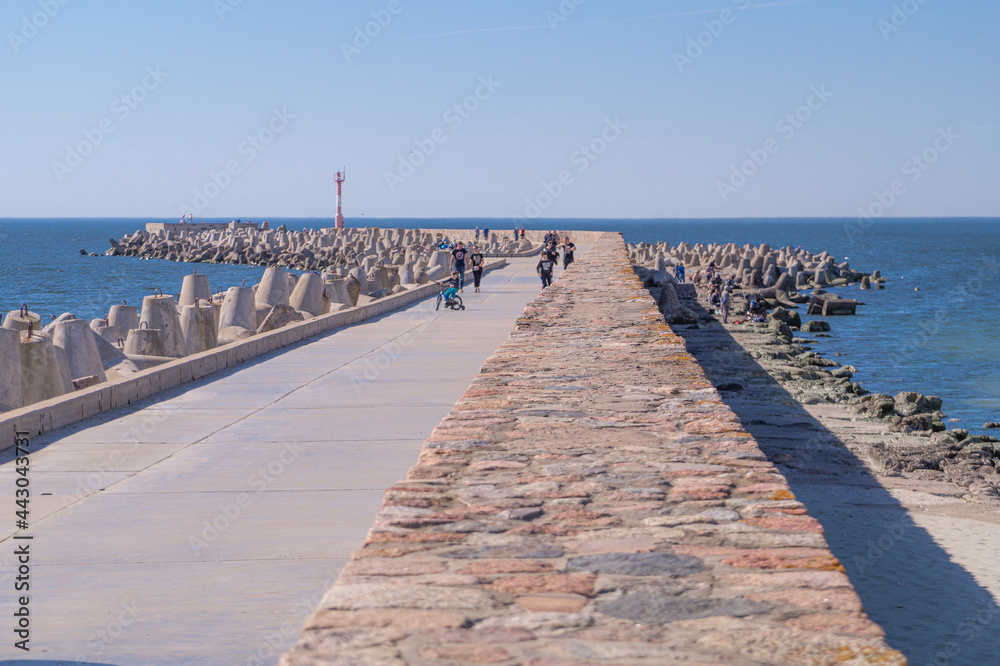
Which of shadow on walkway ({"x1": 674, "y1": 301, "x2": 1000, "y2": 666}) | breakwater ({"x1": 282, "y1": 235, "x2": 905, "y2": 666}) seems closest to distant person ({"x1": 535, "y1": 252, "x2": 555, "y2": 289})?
shadow on walkway ({"x1": 674, "y1": 301, "x2": 1000, "y2": 666})

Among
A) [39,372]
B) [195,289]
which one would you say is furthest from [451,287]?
[39,372]

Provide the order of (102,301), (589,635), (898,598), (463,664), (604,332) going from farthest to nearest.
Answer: (102,301)
(604,332)
(898,598)
(589,635)
(463,664)

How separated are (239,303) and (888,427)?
10461 millimetres

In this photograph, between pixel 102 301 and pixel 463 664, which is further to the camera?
pixel 102 301

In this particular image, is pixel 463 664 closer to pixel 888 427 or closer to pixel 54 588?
pixel 54 588

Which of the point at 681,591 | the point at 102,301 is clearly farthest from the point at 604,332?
the point at 102,301

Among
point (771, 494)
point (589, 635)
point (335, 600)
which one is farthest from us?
point (771, 494)

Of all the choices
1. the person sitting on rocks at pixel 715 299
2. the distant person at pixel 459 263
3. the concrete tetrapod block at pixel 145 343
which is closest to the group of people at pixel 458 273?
the distant person at pixel 459 263

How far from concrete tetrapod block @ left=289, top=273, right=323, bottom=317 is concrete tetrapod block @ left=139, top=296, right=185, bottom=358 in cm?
406

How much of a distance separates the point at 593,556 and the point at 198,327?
12.2 metres

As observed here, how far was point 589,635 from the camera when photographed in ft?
9.06

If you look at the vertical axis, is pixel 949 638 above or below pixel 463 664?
below

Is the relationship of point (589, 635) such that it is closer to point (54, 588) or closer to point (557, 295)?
point (54, 588)

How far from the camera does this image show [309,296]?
1886 cm
